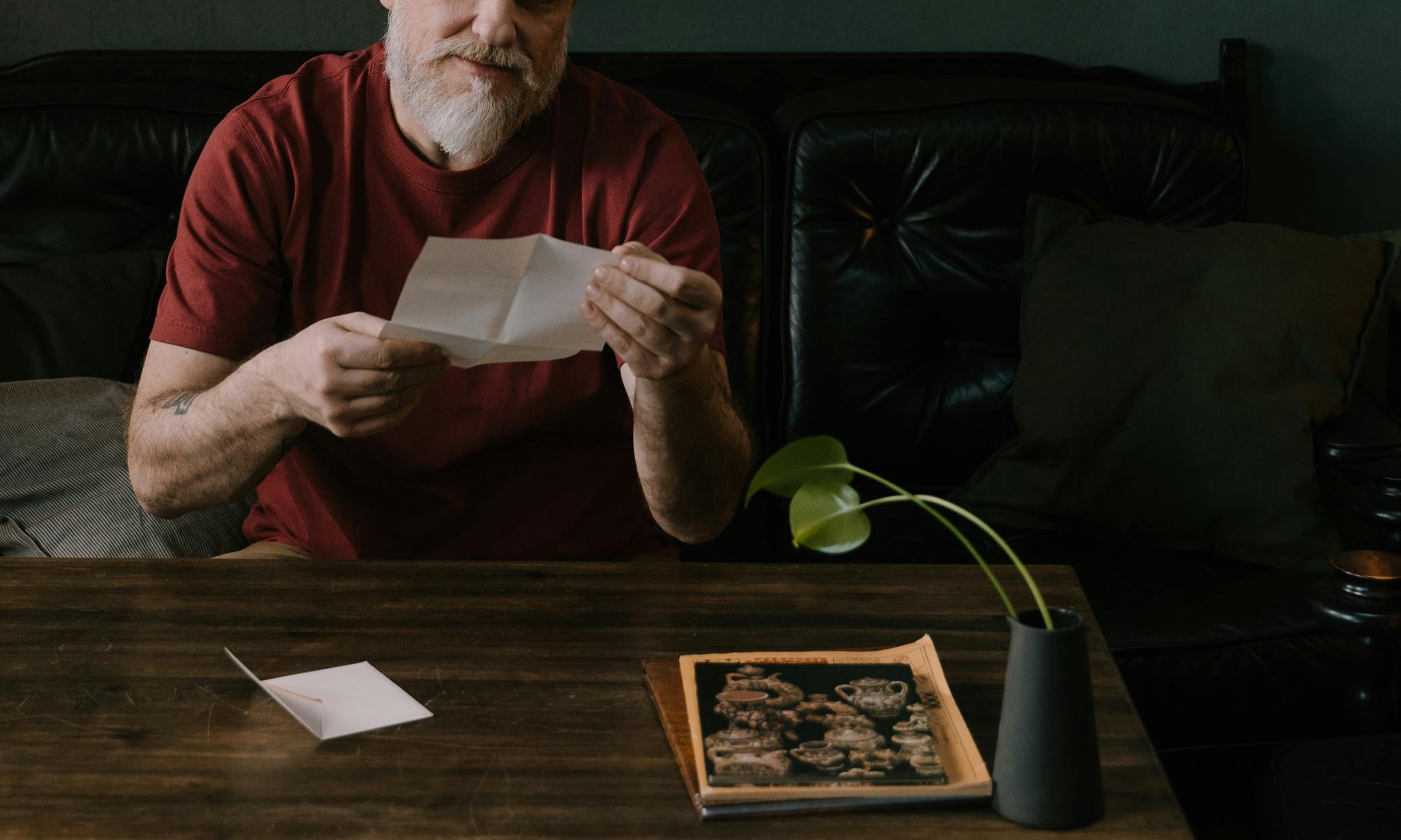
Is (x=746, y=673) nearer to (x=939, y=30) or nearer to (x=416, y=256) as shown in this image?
(x=416, y=256)

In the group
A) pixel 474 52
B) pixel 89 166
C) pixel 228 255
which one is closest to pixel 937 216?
pixel 474 52

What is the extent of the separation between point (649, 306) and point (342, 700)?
358 millimetres

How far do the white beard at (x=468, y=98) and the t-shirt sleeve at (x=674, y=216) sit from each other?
0.15 meters

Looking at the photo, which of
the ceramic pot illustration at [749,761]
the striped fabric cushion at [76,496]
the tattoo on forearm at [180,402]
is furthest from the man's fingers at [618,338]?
the striped fabric cushion at [76,496]

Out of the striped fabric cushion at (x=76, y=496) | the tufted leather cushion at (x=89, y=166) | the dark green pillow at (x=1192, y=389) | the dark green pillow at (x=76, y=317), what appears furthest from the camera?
the tufted leather cushion at (x=89, y=166)

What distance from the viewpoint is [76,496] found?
152 cm

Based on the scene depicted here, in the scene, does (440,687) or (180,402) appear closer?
(440,687)

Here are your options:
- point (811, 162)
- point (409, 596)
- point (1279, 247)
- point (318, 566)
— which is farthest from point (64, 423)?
point (1279, 247)

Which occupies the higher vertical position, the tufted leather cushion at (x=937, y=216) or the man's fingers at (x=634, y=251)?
the man's fingers at (x=634, y=251)

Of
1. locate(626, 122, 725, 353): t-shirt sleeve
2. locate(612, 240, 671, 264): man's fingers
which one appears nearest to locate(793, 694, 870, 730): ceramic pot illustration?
locate(612, 240, 671, 264): man's fingers

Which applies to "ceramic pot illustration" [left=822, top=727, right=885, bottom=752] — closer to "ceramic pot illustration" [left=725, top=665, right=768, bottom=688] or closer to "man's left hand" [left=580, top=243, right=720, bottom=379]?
"ceramic pot illustration" [left=725, top=665, right=768, bottom=688]

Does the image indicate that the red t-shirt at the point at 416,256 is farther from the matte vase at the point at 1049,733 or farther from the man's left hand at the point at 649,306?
the matte vase at the point at 1049,733

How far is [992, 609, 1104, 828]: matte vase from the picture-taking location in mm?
695

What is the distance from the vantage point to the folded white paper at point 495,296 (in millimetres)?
876
